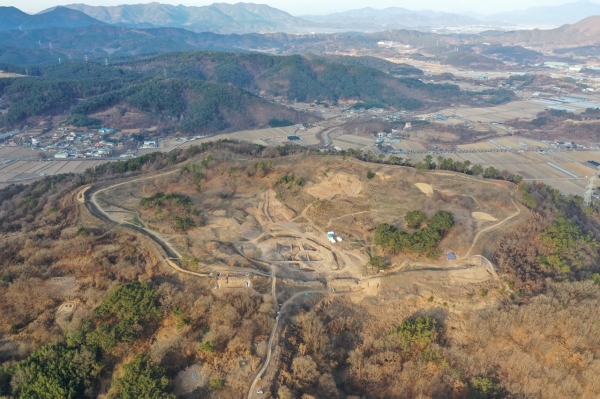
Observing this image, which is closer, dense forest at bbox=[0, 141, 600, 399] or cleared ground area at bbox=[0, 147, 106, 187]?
dense forest at bbox=[0, 141, 600, 399]

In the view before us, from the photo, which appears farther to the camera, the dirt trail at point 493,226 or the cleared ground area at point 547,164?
the cleared ground area at point 547,164

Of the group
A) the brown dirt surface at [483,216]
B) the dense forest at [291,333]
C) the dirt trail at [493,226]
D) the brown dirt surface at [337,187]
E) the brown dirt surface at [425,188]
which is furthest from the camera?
the brown dirt surface at [337,187]

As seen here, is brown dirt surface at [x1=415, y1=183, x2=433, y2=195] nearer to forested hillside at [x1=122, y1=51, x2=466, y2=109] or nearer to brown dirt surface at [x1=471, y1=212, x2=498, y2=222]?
brown dirt surface at [x1=471, y1=212, x2=498, y2=222]

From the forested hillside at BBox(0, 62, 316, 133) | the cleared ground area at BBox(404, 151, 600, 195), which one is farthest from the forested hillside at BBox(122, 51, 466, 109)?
the cleared ground area at BBox(404, 151, 600, 195)

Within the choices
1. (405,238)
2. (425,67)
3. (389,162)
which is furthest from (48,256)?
(425,67)

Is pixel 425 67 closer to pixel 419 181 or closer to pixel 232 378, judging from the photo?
pixel 419 181

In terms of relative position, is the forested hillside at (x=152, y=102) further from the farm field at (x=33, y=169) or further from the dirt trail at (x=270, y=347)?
the dirt trail at (x=270, y=347)

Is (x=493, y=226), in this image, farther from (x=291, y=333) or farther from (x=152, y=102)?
(x=152, y=102)

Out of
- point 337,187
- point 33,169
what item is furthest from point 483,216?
point 33,169

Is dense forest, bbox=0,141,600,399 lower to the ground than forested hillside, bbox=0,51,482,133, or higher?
lower

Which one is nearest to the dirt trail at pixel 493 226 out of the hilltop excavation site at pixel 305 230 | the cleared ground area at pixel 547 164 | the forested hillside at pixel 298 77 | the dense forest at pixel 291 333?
the hilltop excavation site at pixel 305 230
